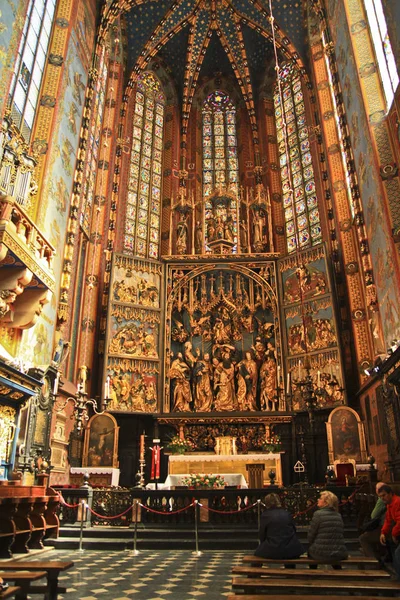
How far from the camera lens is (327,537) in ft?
16.7

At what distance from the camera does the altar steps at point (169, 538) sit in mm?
9359

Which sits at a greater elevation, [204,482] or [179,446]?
[179,446]

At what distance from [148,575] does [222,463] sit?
855cm

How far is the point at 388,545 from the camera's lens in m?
6.69

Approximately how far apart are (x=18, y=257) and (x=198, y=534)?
21.3ft

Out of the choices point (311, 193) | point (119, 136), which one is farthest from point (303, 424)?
point (119, 136)

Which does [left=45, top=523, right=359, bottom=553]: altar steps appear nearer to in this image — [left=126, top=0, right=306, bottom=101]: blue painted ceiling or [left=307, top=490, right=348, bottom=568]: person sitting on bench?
[left=307, top=490, right=348, bottom=568]: person sitting on bench

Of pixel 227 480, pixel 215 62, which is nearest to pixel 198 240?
pixel 227 480

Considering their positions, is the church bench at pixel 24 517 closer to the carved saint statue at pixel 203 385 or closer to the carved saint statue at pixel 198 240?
the carved saint statue at pixel 203 385

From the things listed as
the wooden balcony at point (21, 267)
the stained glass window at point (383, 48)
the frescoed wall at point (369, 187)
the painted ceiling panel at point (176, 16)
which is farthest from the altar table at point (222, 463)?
the painted ceiling panel at point (176, 16)

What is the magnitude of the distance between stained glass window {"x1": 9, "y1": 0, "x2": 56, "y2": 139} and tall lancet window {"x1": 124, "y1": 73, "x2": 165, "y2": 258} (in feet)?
24.5

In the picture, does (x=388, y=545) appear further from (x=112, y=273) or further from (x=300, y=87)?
(x=300, y=87)

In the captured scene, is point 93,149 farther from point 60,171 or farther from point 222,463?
point 222,463

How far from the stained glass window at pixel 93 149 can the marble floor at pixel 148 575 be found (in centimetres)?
1241
